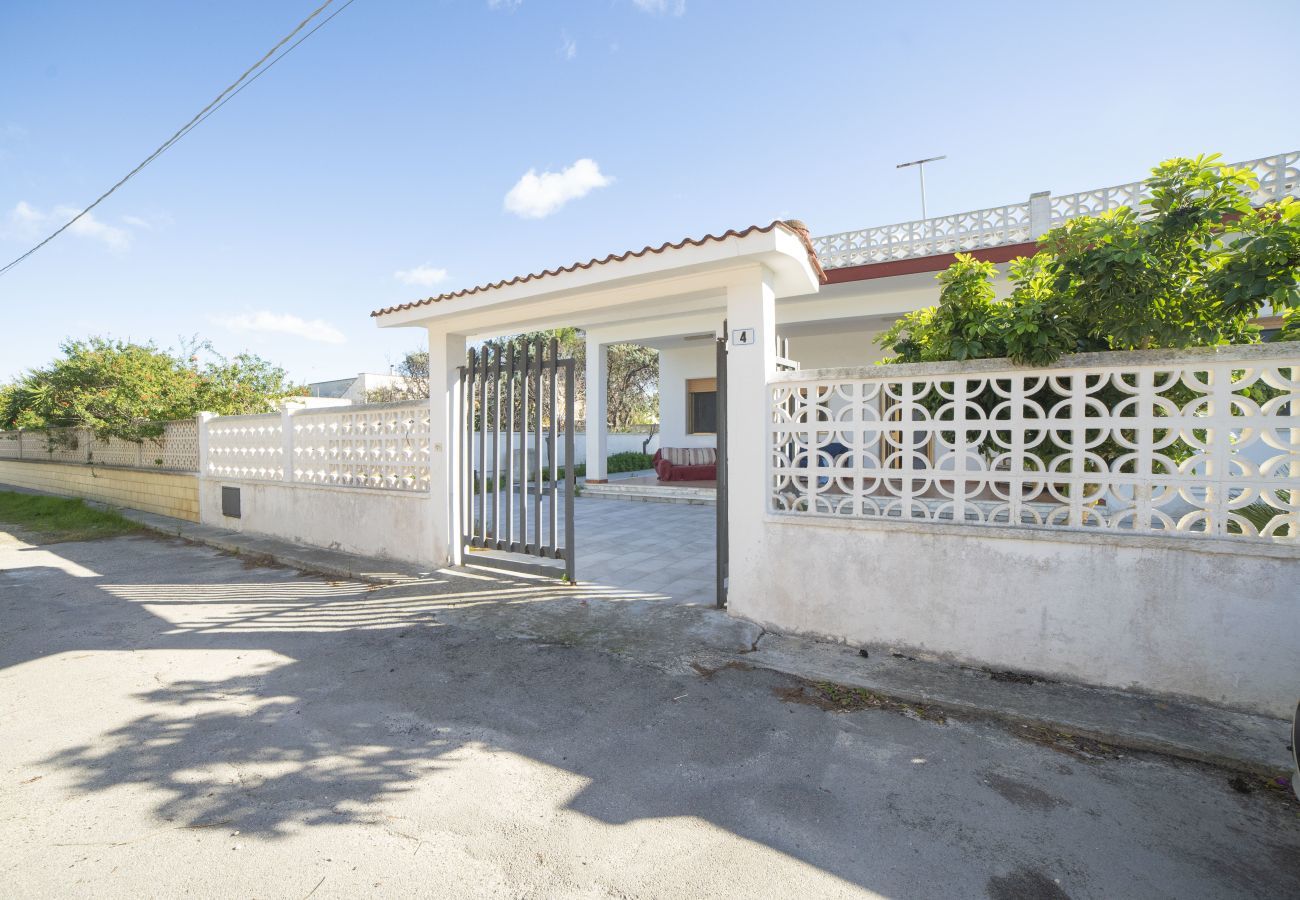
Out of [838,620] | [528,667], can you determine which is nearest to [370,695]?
[528,667]

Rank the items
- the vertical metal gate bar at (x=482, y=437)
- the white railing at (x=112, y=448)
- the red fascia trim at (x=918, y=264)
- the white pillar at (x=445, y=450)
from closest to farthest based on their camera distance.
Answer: the vertical metal gate bar at (x=482, y=437) → the white pillar at (x=445, y=450) → the red fascia trim at (x=918, y=264) → the white railing at (x=112, y=448)

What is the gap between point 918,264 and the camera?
8297 mm

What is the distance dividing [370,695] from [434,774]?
1.00m

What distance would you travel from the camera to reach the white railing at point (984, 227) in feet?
22.6

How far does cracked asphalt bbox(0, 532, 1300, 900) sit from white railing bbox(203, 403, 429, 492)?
8.79 feet

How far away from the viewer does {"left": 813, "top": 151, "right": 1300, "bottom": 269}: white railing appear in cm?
690

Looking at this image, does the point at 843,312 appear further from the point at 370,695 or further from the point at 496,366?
the point at 370,695

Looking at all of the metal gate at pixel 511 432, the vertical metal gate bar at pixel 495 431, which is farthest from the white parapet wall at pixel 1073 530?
the vertical metal gate bar at pixel 495 431

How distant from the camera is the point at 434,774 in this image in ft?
8.27

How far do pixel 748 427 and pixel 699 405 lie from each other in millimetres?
9767

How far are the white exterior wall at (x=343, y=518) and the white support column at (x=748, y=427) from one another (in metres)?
3.41

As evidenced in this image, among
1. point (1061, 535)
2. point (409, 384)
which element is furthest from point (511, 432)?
point (409, 384)

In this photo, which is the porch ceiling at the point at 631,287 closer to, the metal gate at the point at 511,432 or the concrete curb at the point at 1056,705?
the metal gate at the point at 511,432

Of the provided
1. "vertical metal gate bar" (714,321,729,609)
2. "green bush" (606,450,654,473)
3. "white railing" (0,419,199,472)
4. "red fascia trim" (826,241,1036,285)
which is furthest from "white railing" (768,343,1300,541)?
"green bush" (606,450,654,473)
